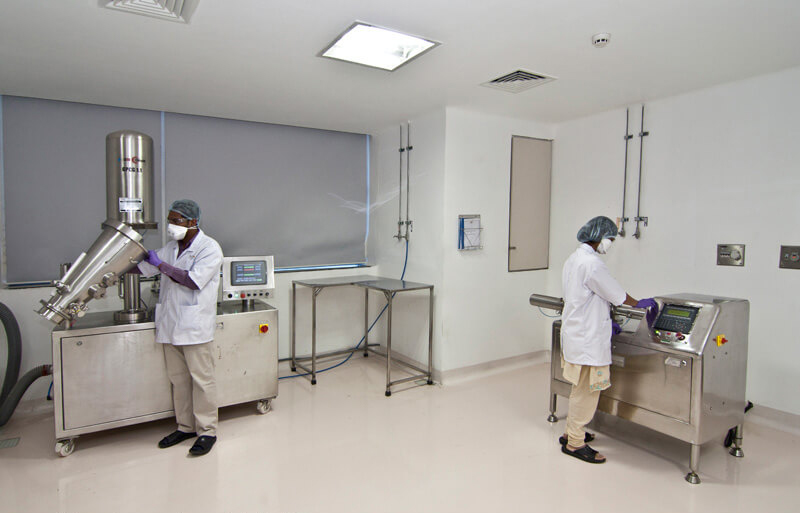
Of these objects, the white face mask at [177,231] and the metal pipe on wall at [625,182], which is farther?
the metal pipe on wall at [625,182]

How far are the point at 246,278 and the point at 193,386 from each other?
0.85 metres

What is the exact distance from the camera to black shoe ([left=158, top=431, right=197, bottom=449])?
2.61m

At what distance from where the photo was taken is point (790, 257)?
2.75 meters

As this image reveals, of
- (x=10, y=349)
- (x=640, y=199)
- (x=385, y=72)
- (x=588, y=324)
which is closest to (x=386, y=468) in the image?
(x=588, y=324)

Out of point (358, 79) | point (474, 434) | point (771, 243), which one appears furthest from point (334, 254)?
point (771, 243)

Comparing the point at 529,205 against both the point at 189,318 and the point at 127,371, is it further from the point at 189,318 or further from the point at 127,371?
the point at 127,371

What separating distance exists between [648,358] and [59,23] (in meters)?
3.44

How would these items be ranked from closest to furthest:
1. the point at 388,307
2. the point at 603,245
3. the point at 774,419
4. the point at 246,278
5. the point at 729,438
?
the point at 603,245 < the point at 729,438 < the point at 774,419 < the point at 246,278 < the point at 388,307

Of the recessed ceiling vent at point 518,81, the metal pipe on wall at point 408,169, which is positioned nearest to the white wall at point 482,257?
the metal pipe on wall at point 408,169

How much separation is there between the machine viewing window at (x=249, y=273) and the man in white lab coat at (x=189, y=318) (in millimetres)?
540

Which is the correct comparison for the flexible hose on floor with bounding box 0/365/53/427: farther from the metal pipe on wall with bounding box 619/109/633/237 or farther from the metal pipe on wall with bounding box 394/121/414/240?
the metal pipe on wall with bounding box 619/109/633/237

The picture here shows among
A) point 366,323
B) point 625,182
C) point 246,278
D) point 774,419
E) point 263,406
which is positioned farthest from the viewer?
point 366,323

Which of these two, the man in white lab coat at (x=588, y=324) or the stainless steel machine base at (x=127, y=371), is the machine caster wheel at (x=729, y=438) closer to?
the man in white lab coat at (x=588, y=324)

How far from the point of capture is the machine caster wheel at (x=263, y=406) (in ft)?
10.1
